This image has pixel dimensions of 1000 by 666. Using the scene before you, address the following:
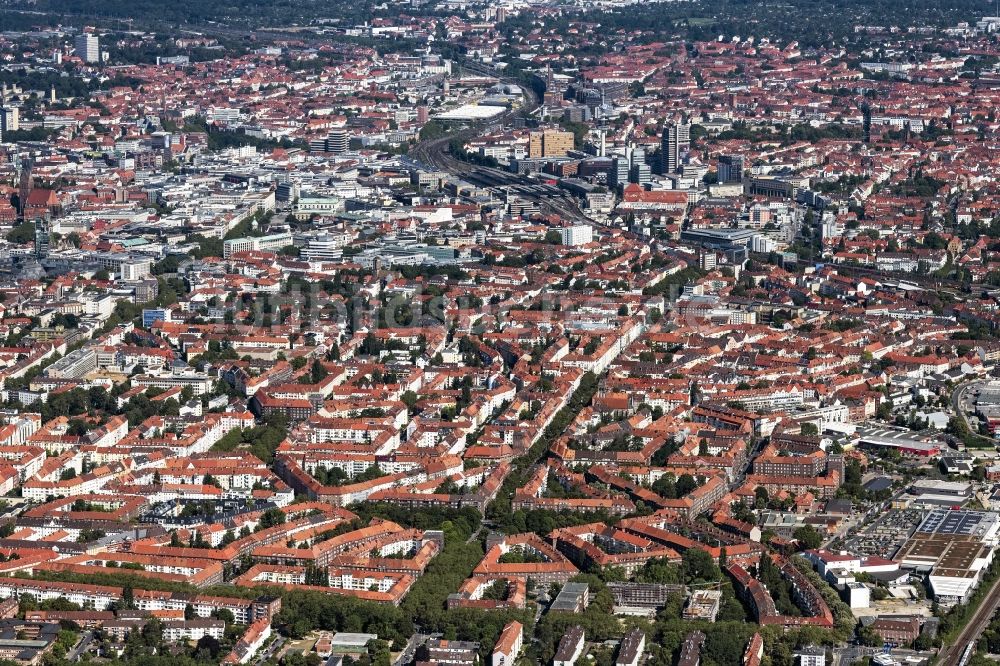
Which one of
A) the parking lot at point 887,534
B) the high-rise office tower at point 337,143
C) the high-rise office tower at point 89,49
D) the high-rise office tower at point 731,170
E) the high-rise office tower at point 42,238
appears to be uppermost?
the parking lot at point 887,534

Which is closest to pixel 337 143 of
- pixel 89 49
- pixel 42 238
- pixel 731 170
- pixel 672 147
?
pixel 672 147

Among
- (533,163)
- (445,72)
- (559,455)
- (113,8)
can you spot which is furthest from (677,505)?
(113,8)

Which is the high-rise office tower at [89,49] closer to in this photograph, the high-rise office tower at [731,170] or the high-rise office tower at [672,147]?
the high-rise office tower at [672,147]

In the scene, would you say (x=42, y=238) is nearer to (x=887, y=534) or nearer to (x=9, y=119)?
(x=9, y=119)

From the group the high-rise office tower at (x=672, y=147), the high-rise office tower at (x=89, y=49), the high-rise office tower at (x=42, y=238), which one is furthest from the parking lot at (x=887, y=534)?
the high-rise office tower at (x=89, y=49)

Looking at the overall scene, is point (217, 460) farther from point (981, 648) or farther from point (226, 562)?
point (981, 648)
